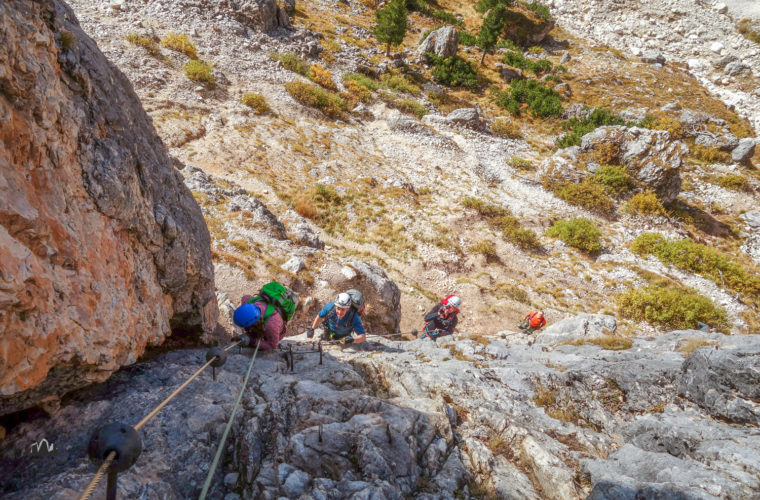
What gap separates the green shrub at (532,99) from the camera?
1271 inches

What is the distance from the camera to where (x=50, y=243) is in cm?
293

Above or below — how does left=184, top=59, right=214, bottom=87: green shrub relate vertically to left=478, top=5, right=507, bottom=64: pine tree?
below

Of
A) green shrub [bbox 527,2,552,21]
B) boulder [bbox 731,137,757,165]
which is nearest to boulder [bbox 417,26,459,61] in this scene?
green shrub [bbox 527,2,552,21]

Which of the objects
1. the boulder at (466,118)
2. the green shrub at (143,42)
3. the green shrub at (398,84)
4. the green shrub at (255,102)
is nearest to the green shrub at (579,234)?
the boulder at (466,118)

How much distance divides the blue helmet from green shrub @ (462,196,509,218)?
1704 cm

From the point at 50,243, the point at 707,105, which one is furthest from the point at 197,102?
the point at 707,105

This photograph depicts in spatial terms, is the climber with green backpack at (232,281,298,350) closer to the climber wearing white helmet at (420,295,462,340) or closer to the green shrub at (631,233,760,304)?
the climber wearing white helmet at (420,295,462,340)

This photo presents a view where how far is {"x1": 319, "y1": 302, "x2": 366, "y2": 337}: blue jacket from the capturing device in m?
8.75

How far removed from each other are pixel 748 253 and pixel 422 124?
922 inches

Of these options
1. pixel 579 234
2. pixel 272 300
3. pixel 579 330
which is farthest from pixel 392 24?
pixel 272 300

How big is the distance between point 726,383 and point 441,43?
40.5m

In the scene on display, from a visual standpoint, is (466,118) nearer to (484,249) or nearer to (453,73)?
(453,73)

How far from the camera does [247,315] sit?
604 cm

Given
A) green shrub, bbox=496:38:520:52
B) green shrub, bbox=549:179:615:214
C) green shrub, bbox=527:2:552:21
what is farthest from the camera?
green shrub, bbox=527:2:552:21
